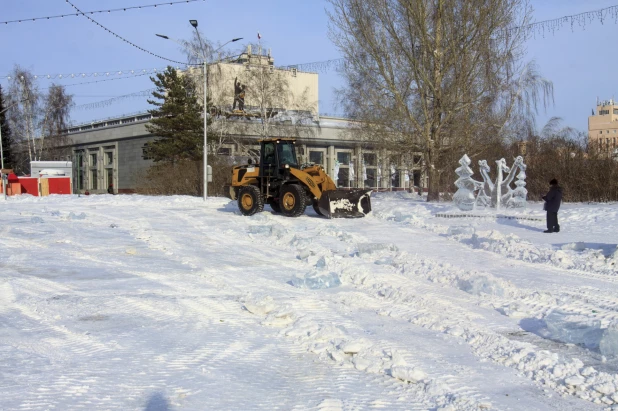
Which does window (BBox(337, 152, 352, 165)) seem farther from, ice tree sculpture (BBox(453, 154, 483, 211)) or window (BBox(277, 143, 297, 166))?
window (BBox(277, 143, 297, 166))

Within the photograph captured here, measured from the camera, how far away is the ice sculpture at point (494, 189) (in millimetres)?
20234

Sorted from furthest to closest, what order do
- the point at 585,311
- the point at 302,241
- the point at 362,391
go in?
the point at 302,241 < the point at 585,311 < the point at 362,391

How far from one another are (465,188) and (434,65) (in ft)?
25.4

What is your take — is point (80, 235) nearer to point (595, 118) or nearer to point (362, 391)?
point (362, 391)

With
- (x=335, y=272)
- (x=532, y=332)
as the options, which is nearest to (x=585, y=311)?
(x=532, y=332)

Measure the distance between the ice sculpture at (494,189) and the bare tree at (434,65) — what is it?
603 cm

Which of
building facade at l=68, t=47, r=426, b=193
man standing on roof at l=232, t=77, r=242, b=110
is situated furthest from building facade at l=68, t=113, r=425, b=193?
man standing on roof at l=232, t=77, r=242, b=110

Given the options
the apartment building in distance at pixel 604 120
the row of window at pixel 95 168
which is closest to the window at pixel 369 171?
the row of window at pixel 95 168

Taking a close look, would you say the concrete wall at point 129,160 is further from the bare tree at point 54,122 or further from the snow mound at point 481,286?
the snow mound at point 481,286

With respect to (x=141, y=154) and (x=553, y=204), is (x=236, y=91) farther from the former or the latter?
(x=553, y=204)

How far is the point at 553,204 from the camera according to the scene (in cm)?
1548

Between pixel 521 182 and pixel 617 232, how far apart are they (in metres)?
5.03

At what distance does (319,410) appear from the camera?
4625 mm

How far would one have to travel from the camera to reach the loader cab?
19328 millimetres
